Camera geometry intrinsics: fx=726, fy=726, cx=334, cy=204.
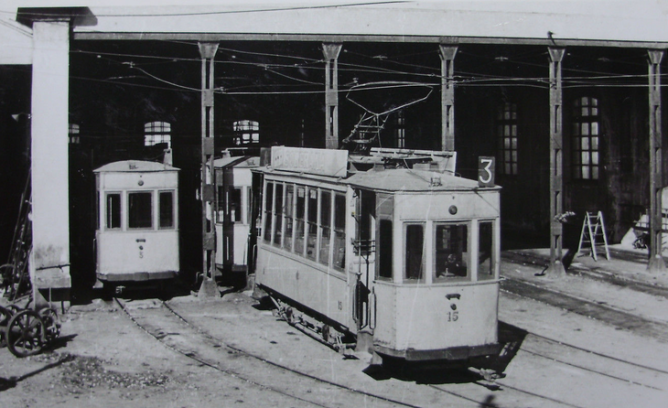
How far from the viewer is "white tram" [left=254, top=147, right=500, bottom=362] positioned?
908cm

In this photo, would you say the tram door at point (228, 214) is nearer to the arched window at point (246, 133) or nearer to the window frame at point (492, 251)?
the window frame at point (492, 251)

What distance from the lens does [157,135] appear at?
87.2ft

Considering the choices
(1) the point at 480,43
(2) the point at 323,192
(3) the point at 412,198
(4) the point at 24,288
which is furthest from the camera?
(1) the point at 480,43

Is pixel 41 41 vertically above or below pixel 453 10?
below

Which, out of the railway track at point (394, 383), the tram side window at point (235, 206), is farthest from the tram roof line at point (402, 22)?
the railway track at point (394, 383)

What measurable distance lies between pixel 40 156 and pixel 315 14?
6.78 meters

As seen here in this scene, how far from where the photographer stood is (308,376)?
33.0 feet

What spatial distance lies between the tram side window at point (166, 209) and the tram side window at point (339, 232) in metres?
6.30

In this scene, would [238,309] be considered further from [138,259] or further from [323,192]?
[323,192]

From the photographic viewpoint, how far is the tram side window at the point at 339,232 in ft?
33.9

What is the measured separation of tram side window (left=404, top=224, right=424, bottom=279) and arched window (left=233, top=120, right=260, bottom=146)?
18397 mm

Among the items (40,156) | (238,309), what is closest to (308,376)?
(238,309)

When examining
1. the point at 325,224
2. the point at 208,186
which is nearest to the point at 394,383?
the point at 325,224

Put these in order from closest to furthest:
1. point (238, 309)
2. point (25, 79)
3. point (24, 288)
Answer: point (238, 309)
point (24, 288)
point (25, 79)
